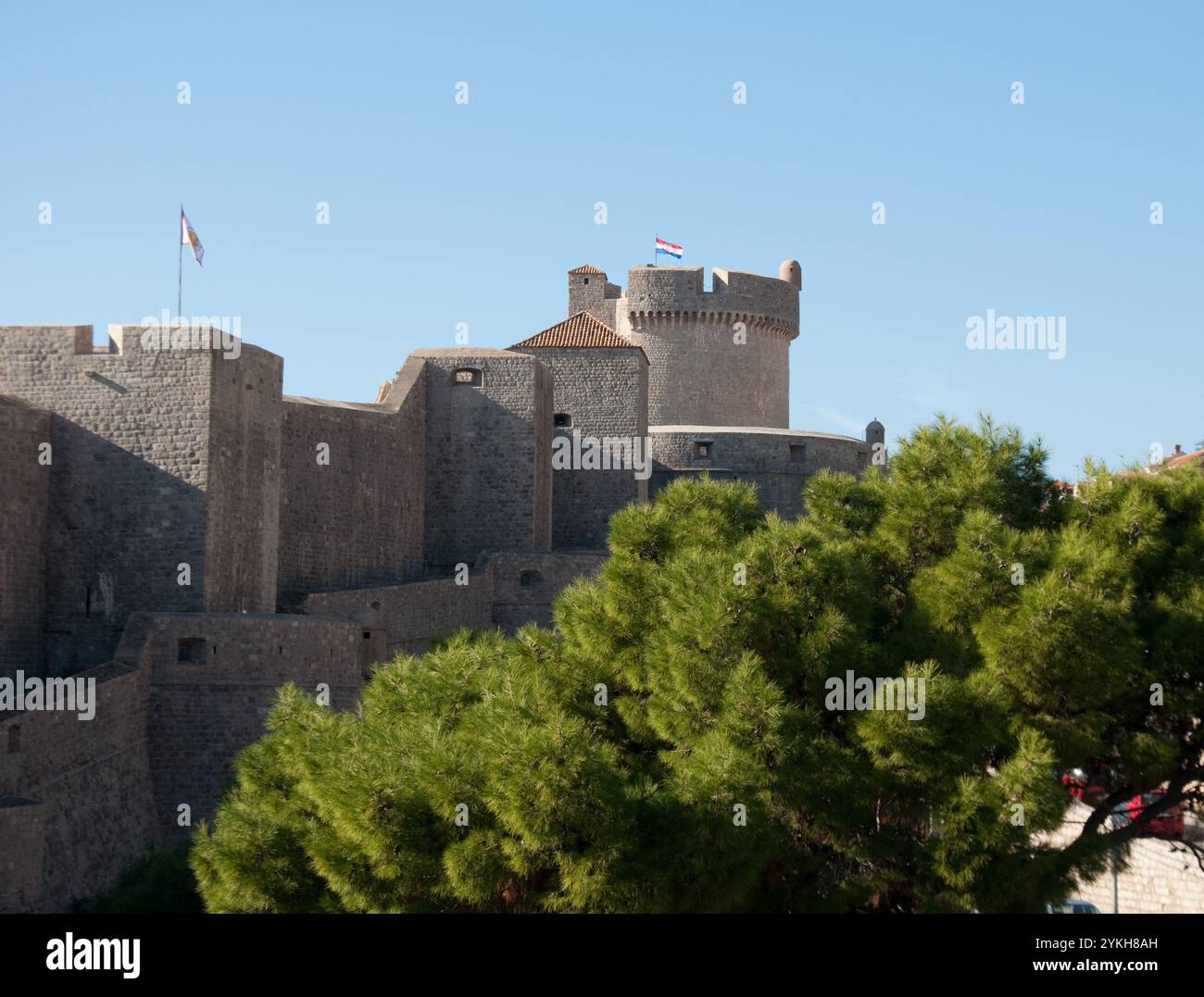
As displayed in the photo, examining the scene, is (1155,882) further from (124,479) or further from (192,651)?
(124,479)

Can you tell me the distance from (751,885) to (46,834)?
849cm

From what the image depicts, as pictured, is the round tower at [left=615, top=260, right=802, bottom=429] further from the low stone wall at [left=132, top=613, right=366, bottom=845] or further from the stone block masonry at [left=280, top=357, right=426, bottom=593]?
the low stone wall at [left=132, top=613, right=366, bottom=845]

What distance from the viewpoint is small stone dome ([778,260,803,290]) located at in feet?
147

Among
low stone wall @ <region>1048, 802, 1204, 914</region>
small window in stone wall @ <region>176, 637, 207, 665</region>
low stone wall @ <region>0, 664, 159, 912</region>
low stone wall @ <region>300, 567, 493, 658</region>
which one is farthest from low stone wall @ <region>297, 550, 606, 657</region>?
low stone wall @ <region>1048, 802, 1204, 914</region>

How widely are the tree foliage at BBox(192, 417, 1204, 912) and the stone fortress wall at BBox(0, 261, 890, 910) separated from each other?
164 inches

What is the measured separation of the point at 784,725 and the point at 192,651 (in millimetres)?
9376

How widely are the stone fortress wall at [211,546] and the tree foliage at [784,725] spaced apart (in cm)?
417

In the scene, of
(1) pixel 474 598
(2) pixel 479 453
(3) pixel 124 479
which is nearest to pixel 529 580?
(1) pixel 474 598

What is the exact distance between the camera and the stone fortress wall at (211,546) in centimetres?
2014

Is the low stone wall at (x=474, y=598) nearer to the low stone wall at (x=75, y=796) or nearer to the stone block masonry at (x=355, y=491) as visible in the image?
the stone block masonry at (x=355, y=491)
